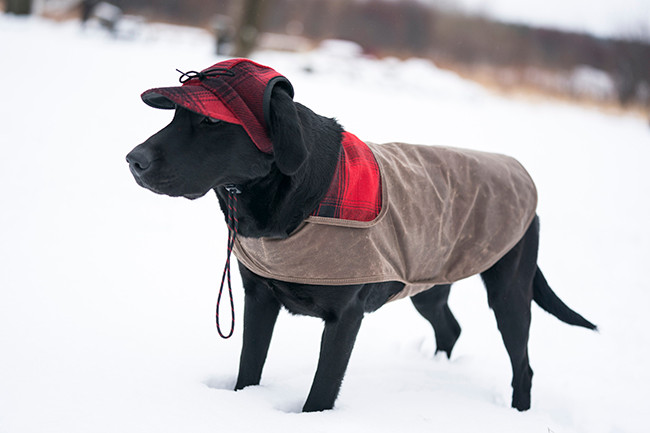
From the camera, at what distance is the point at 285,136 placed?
1.81 metres

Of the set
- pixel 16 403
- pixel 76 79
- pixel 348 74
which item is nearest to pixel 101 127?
pixel 76 79

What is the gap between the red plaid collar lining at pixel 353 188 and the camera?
6.57ft

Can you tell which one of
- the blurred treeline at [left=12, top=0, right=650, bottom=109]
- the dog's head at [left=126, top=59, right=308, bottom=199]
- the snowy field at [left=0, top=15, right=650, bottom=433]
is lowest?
the snowy field at [left=0, top=15, right=650, bottom=433]

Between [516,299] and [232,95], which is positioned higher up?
[232,95]

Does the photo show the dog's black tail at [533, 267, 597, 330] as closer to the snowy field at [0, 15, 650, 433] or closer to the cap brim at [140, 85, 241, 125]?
the snowy field at [0, 15, 650, 433]

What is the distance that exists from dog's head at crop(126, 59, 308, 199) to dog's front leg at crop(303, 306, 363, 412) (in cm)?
64

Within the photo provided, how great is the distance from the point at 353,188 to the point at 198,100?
2.22ft

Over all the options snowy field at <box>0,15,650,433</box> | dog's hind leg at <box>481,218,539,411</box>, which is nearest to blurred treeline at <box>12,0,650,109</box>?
snowy field at <box>0,15,650,433</box>

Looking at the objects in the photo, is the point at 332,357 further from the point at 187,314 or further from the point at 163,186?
the point at 187,314

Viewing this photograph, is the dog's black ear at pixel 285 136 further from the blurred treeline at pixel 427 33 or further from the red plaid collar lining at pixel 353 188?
the blurred treeline at pixel 427 33

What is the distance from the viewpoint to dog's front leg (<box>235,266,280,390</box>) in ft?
7.33

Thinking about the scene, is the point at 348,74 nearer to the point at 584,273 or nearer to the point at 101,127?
the point at 101,127

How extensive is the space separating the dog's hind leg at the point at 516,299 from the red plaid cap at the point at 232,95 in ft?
4.69

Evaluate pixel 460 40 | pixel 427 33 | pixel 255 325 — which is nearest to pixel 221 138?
pixel 255 325
